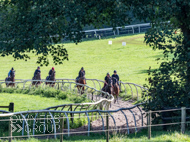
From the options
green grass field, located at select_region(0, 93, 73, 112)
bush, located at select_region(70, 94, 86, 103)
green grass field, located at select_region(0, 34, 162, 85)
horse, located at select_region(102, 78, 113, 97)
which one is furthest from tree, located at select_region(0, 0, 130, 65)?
green grass field, located at select_region(0, 34, 162, 85)

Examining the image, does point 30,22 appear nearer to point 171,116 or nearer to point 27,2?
point 27,2

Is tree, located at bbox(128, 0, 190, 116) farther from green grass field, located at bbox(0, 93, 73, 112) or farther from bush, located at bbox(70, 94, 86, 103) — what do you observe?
bush, located at bbox(70, 94, 86, 103)

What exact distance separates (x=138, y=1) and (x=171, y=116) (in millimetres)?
4294

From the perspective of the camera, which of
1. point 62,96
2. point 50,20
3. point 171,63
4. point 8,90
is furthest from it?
point 8,90

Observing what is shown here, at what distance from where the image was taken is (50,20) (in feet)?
47.5

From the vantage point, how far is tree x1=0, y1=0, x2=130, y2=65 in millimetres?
14391

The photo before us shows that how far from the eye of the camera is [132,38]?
189ft

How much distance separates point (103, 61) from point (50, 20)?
34.5 meters

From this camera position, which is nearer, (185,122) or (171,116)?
(185,122)

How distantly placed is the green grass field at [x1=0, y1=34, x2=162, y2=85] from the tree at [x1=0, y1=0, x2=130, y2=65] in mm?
20429

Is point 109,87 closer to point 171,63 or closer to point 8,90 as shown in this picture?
point 8,90

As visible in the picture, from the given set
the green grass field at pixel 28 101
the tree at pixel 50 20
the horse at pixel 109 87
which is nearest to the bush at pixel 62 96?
the green grass field at pixel 28 101

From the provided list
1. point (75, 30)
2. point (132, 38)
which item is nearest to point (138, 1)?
point (75, 30)

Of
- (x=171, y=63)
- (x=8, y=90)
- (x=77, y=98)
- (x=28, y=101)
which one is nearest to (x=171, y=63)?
(x=171, y=63)
